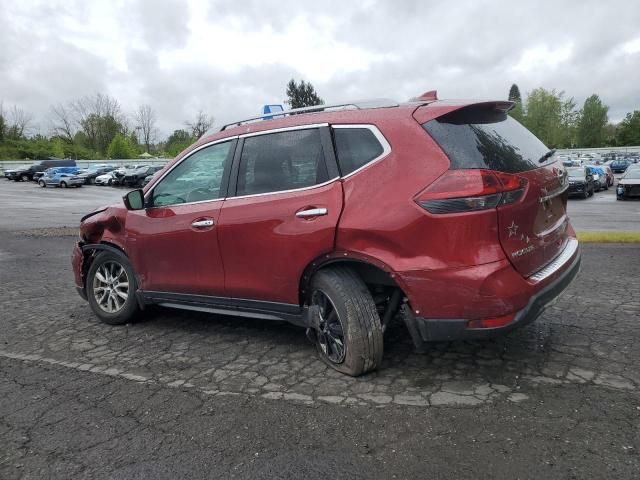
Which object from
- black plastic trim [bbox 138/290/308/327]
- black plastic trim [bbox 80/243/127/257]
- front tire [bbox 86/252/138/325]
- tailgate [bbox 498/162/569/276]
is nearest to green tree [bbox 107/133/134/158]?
black plastic trim [bbox 80/243/127/257]

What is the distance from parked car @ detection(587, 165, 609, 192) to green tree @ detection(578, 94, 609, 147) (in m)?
75.0

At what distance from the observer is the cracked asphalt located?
2654 millimetres

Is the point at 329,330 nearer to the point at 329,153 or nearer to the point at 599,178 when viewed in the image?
the point at 329,153

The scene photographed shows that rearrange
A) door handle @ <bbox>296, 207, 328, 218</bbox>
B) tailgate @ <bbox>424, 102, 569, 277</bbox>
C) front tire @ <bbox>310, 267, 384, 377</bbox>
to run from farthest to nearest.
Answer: door handle @ <bbox>296, 207, 328, 218</bbox>
front tire @ <bbox>310, 267, 384, 377</bbox>
tailgate @ <bbox>424, 102, 569, 277</bbox>

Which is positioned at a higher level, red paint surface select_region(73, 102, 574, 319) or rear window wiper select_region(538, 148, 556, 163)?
rear window wiper select_region(538, 148, 556, 163)

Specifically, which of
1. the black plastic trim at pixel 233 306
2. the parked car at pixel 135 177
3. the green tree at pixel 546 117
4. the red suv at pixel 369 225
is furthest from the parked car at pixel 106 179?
the green tree at pixel 546 117

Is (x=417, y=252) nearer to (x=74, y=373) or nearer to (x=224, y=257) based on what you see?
(x=224, y=257)

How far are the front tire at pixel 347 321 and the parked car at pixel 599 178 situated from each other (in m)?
29.0

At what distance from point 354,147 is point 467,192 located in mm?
866

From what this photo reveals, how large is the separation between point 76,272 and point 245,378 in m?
2.59

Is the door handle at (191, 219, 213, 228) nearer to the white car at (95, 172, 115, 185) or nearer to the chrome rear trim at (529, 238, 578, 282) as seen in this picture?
the chrome rear trim at (529, 238, 578, 282)

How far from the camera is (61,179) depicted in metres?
40.6

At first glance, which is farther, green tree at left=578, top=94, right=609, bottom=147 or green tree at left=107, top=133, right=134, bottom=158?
green tree at left=578, top=94, right=609, bottom=147

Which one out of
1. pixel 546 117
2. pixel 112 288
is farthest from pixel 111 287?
pixel 546 117
